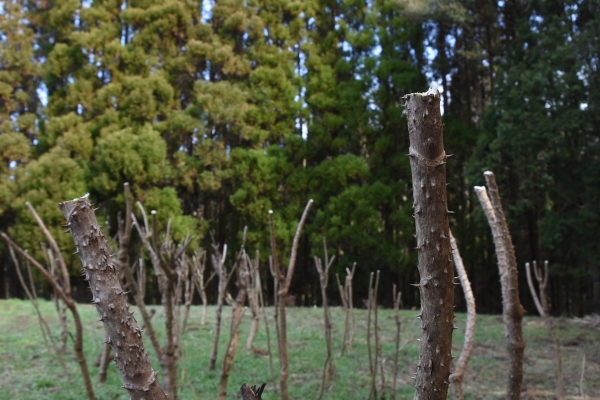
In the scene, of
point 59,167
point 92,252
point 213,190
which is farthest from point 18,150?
point 92,252

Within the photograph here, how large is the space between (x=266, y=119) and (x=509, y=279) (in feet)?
41.7

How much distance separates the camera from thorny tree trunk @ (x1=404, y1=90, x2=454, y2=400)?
966 mm

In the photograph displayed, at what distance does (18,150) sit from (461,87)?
12289 millimetres

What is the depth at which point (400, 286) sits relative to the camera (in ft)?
43.8

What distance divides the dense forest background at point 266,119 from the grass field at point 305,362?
3.65 m

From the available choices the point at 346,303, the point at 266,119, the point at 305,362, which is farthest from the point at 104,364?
the point at 266,119

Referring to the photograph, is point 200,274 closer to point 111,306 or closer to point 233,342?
point 233,342

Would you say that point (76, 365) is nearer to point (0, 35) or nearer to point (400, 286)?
point (400, 286)

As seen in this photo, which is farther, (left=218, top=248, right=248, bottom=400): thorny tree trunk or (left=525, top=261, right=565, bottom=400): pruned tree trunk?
(left=218, top=248, right=248, bottom=400): thorny tree trunk

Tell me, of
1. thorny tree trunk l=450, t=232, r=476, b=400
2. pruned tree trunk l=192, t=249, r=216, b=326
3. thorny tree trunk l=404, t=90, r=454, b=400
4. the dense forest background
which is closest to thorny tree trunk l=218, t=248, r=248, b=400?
thorny tree trunk l=450, t=232, r=476, b=400

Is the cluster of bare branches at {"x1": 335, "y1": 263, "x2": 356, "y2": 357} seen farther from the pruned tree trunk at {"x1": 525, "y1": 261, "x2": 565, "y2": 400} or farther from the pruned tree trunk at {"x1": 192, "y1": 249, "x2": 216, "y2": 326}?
the pruned tree trunk at {"x1": 525, "y1": 261, "x2": 565, "y2": 400}

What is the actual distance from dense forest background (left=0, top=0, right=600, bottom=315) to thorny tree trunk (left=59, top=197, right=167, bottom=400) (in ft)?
34.8

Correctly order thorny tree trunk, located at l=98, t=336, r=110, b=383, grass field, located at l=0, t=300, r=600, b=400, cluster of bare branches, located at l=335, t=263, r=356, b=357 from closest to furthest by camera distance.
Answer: thorny tree trunk, located at l=98, t=336, r=110, b=383, grass field, located at l=0, t=300, r=600, b=400, cluster of bare branches, located at l=335, t=263, r=356, b=357

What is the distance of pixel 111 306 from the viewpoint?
1068 mm
